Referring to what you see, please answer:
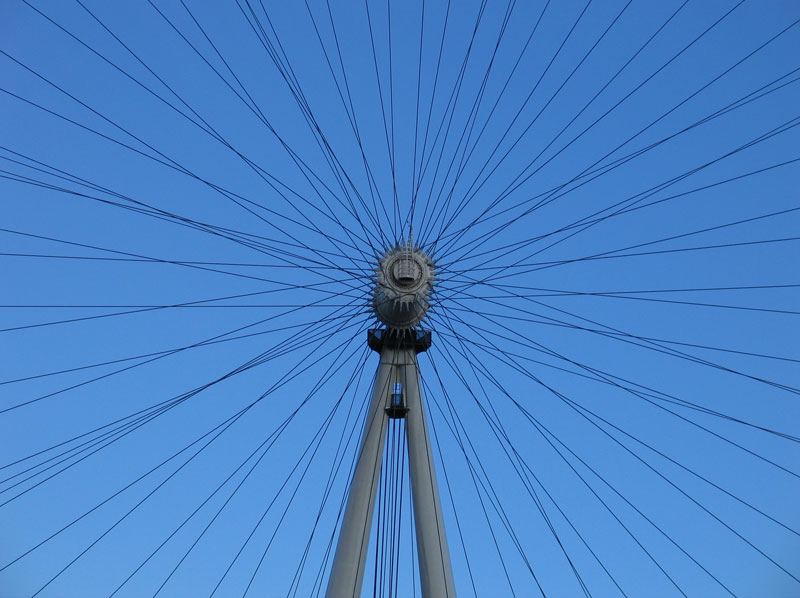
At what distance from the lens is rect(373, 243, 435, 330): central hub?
59.3ft

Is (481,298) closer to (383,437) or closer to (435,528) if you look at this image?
(383,437)

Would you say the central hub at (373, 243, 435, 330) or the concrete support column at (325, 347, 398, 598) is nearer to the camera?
the concrete support column at (325, 347, 398, 598)

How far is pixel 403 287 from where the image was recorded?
1809cm

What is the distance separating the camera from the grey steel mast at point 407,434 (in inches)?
622

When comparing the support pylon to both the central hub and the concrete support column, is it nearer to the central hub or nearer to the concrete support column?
the concrete support column

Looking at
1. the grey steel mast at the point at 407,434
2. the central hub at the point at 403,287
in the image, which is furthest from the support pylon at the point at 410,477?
the central hub at the point at 403,287

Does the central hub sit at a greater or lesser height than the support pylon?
greater

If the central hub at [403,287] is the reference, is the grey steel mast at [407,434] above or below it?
below

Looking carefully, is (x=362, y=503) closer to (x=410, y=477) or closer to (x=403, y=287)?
(x=410, y=477)

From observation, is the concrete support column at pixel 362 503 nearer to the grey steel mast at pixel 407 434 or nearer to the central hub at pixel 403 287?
the grey steel mast at pixel 407 434

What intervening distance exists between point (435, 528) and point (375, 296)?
5.35 meters

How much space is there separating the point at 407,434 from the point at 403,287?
3231 millimetres

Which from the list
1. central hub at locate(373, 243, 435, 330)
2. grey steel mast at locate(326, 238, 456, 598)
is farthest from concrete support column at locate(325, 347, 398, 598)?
central hub at locate(373, 243, 435, 330)

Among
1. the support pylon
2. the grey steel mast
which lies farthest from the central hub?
the support pylon
